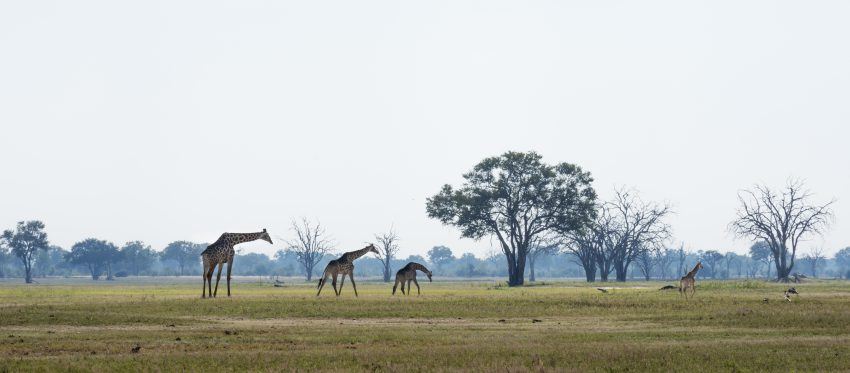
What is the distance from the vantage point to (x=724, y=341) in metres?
28.5

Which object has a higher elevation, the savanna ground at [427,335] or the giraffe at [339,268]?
the giraffe at [339,268]

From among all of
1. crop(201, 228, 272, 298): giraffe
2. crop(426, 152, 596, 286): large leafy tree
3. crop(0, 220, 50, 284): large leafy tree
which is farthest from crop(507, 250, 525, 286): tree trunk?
crop(0, 220, 50, 284): large leafy tree

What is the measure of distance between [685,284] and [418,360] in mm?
29160

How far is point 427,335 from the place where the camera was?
1204 inches

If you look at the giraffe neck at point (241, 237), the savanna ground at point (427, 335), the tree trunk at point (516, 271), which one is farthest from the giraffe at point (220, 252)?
the tree trunk at point (516, 271)

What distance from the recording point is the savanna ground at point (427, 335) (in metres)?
23.6

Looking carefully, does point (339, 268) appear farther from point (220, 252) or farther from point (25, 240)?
point (25, 240)

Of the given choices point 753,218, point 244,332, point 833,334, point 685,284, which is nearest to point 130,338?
point 244,332

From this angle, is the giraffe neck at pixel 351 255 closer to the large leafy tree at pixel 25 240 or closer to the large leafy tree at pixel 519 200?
the large leafy tree at pixel 519 200

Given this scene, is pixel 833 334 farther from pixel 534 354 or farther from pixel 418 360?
pixel 418 360

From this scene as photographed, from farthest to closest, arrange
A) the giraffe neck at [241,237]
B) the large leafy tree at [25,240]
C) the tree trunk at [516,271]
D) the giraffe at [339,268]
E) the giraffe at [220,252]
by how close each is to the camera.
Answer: the large leafy tree at [25,240] → the tree trunk at [516,271] → the giraffe at [339,268] → the giraffe neck at [241,237] → the giraffe at [220,252]

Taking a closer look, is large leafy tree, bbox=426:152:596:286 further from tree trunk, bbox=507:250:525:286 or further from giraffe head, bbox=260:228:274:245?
giraffe head, bbox=260:228:274:245

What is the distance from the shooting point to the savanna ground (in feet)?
77.3

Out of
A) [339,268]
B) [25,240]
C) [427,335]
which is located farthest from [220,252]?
[25,240]
